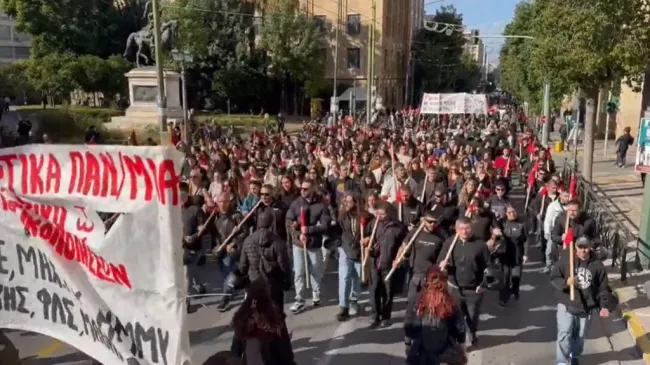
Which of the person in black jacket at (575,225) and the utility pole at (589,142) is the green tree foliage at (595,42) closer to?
the utility pole at (589,142)

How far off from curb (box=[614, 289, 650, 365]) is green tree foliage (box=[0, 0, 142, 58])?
143 feet

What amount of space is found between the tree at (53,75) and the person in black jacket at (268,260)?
3500 centimetres

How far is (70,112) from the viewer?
112 ft

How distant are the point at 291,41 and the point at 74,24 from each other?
16.3 metres

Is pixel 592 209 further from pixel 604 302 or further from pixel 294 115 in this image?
pixel 294 115

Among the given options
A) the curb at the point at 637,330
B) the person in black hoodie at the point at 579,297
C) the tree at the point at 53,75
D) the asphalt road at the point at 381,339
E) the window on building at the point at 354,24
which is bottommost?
the asphalt road at the point at 381,339

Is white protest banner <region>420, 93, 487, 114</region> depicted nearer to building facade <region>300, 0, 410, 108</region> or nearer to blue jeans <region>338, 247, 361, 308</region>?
blue jeans <region>338, 247, 361, 308</region>

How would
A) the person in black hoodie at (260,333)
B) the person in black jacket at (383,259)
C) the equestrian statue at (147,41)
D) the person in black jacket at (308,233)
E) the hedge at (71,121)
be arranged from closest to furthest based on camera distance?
1. the person in black hoodie at (260,333)
2. the person in black jacket at (383,259)
3. the person in black jacket at (308,233)
4. the equestrian statue at (147,41)
5. the hedge at (71,121)

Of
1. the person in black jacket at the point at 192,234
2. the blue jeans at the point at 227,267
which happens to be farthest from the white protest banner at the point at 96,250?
the blue jeans at the point at 227,267

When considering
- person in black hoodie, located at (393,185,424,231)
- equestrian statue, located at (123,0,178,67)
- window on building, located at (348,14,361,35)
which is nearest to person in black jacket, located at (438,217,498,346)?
person in black hoodie, located at (393,185,424,231)

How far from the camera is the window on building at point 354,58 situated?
55.7 meters

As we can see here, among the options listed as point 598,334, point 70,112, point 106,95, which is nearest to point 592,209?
point 598,334

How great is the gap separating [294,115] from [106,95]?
14.6 metres

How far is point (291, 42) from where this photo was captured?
47.2 m
